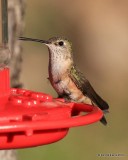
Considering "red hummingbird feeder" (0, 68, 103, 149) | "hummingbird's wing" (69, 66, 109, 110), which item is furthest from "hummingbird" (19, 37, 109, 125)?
"red hummingbird feeder" (0, 68, 103, 149)

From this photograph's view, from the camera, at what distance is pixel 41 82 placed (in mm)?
13672

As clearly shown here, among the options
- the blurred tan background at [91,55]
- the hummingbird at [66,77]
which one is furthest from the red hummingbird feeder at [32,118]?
the blurred tan background at [91,55]

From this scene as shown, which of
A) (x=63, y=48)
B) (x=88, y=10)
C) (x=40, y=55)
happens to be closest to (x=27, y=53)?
(x=40, y=55)

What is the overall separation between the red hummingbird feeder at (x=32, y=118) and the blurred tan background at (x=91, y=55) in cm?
637

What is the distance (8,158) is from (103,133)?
589 cm

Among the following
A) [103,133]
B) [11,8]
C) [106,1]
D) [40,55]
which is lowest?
[103,133]

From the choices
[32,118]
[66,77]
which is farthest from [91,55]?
[32,118]

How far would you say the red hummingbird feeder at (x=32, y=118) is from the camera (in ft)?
13.7

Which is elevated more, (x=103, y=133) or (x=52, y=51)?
(x=52, y=51)

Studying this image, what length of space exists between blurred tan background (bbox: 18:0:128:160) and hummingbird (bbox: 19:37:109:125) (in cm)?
420

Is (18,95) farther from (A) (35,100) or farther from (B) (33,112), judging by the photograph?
(B) (33,112)

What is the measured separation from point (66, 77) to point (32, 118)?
2600 mm

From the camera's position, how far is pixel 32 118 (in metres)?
4.34

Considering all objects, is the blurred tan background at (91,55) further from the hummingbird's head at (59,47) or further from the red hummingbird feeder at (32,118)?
the red hummingbird feeder at (32,118)
